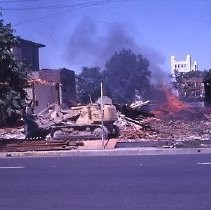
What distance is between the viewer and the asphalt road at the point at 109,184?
8.20 metres

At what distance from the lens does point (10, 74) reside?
20578mm

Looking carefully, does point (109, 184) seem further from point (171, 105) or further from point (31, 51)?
point (31, 51)

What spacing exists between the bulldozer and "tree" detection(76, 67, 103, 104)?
98.8 feet

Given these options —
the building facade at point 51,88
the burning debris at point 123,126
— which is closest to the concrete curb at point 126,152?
the burning debris at point 123,126

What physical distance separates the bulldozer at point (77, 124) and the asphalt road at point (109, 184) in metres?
7.34

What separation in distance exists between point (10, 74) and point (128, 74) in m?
47.6

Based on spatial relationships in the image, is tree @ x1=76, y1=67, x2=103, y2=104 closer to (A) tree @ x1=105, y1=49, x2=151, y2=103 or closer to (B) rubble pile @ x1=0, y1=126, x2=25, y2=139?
(A) tree @ x1=105, y1=49, x2=151, y2=103

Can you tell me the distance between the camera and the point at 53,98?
4116 cm

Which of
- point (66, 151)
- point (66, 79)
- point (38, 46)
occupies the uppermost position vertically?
point (38, 46)

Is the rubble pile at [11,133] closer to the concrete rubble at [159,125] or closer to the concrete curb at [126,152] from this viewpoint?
the concrete rubble at [159,125]

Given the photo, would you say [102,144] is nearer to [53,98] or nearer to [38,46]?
[53,98]

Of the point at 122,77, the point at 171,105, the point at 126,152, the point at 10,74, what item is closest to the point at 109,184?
the point at 126,152

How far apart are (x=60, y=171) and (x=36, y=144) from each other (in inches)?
273

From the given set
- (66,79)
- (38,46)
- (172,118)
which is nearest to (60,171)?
(172,118)
